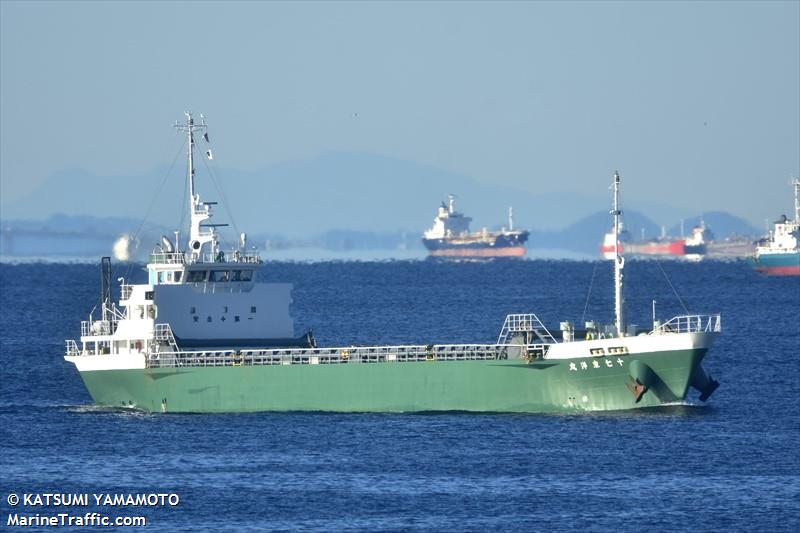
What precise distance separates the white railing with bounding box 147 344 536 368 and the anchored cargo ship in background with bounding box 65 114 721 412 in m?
0.06

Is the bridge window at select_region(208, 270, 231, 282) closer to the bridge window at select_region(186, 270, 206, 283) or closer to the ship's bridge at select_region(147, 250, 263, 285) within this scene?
the ship's bridge at select_region(147, 250, 263, 285)

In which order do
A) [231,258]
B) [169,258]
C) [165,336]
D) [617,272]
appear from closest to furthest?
[617,272], [165,336], [169,258], [231,258]

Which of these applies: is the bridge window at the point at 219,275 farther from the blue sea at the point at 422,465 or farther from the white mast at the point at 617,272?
the white mast at the point at 617,272

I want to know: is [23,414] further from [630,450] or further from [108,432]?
[630,450]

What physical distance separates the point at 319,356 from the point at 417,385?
12.6 feet

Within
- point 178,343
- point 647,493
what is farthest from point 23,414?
point 647,493

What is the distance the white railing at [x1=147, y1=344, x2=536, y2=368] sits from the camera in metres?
62.6

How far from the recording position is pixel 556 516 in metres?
46.3

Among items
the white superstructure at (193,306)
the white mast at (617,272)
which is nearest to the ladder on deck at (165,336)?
the white superstructure at (193,306)

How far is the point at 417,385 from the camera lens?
205 feet

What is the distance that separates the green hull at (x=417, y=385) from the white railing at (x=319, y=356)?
0.45 meters

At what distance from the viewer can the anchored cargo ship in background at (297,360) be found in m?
60.5

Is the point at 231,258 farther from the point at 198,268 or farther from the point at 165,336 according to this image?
the point at 165,336

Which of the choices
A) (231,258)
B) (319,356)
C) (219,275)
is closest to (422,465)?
(319,356)
